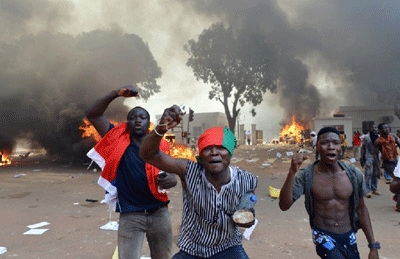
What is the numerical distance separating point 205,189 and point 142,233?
3.12ft

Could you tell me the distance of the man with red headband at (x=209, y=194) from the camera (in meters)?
2.04

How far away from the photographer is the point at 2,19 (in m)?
20.5

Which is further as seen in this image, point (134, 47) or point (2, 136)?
point (134, 47)

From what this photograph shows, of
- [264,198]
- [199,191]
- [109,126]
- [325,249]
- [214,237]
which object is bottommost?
[264,198]

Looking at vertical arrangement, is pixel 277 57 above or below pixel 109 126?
above

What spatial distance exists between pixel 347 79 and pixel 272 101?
11.0 metres

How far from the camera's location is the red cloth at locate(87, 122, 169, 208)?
272 cm

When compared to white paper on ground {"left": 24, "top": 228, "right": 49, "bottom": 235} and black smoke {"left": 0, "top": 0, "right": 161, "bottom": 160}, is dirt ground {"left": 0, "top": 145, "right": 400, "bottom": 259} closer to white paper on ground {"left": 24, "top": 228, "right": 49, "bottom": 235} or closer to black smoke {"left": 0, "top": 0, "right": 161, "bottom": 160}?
white paper on ground {"left": 24, "top": 228, "right": 49, "bottom": 235}

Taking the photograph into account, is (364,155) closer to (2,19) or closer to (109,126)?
(109,126)

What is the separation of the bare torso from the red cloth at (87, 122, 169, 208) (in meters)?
1.18

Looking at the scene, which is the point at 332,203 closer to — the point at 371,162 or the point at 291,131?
the point at 371,162

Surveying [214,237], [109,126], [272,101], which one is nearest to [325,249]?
[214,237]

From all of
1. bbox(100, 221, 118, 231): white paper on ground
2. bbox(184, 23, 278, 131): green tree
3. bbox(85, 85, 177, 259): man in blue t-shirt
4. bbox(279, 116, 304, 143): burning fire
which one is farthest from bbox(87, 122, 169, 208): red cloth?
bbox(279, 116, 304, 143): burning fire

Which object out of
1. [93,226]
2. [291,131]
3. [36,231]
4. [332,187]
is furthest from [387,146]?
[291,131]
